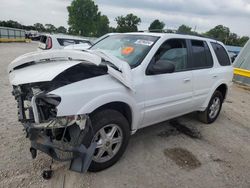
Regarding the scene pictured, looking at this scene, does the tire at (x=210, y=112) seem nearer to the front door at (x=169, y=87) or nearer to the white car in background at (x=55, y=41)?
the front door at (x=169, y=87)

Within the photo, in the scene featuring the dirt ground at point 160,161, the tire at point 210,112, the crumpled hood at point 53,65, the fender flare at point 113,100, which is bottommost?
the dirt ground at point 160,161

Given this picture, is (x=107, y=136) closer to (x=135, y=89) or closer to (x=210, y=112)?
(x=135, y=89)

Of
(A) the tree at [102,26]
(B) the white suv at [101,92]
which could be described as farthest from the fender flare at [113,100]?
(A) the tree at [102,26]

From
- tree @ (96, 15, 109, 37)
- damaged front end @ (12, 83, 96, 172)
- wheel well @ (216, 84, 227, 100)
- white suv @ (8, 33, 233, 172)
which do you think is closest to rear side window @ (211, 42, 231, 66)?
wheel well @ (216, 84, 227, 100)

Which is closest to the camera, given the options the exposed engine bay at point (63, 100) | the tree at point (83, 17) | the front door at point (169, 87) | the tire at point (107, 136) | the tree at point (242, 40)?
the exposed engine bay at point (63, 100)

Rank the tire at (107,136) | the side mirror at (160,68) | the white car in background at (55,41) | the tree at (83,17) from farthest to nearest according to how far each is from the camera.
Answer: the tree at (83,17)
the white car in background at (55,41)
the side mirror at (160,68)
the tire at (107,136)

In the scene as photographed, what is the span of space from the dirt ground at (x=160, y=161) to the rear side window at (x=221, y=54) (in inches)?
58.2

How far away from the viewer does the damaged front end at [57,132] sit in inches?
103

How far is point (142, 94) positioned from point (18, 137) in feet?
7.19

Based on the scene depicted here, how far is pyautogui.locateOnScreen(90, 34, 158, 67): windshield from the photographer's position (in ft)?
11.7

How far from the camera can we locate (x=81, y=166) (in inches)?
106

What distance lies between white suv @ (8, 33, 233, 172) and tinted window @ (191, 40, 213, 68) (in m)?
0.06

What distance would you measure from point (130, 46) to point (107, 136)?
5.08 ft

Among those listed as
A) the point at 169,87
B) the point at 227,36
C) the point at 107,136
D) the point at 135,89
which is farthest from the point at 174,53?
the point at 227,36
